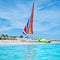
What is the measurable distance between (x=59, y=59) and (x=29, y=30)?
21649mm

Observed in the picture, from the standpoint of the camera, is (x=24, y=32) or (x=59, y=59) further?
(x=24, y=32)

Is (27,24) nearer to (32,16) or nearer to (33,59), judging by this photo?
(32,16)

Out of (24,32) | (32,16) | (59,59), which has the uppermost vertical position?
(32,16)

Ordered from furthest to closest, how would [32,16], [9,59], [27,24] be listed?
[27,24], [32,16], [9,59]

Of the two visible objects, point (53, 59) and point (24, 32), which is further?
point (24, 32)

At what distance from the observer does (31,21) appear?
3328cm

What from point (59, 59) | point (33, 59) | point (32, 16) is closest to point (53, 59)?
point (59, 59)

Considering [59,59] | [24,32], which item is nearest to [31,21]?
[24,32]

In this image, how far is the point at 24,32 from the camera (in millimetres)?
37094

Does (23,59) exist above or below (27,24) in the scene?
below

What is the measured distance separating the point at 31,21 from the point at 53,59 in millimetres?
20763

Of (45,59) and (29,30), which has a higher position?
(29,30)

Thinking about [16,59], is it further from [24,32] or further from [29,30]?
[24,32]

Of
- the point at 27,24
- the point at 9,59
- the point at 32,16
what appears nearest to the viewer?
the point at 9,59
